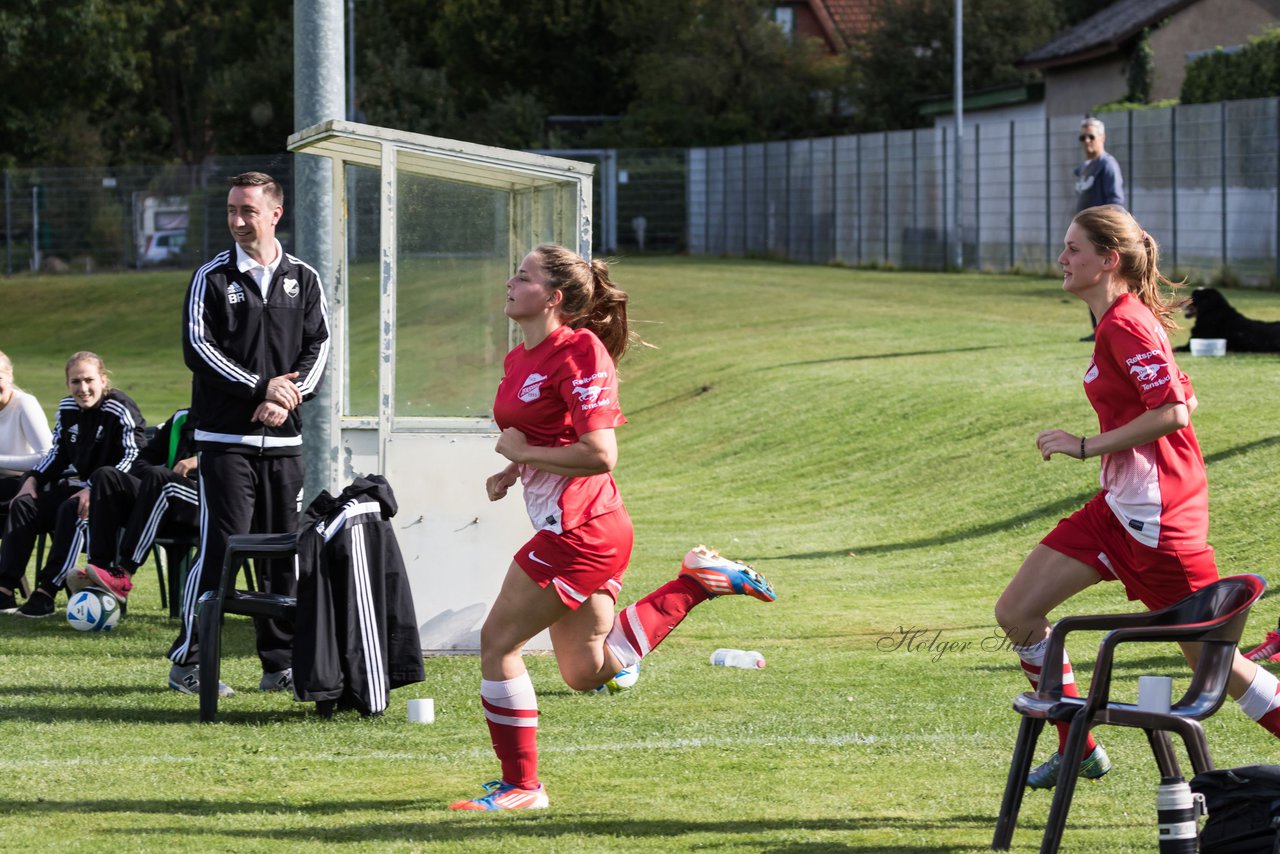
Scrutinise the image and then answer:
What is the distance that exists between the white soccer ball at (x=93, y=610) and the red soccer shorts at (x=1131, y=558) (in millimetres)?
5827

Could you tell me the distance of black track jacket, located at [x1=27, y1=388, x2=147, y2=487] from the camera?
1058cm

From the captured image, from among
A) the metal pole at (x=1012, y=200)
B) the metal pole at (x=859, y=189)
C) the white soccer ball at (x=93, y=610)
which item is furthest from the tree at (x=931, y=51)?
the white soccer ball at (x=93, y=610)

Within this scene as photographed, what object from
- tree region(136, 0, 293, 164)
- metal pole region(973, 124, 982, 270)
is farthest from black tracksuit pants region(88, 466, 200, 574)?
tree region(136, 0, 293, 164)

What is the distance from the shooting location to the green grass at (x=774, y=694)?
225 inches

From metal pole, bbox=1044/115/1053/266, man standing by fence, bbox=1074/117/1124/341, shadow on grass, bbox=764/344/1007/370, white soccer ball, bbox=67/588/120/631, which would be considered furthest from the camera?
metal pole, bbox=1044/115/1053/266

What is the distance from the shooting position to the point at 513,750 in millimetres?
5809

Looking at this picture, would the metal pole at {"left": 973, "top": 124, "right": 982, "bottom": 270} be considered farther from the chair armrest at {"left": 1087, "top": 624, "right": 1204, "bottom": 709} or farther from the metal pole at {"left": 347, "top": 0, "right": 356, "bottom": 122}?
the chair armrest at {"left": 1087, "top": 624, "right": 1204, "bottom": 709}

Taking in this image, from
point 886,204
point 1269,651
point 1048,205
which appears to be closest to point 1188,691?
point 1269,651

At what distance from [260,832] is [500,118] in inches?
1988

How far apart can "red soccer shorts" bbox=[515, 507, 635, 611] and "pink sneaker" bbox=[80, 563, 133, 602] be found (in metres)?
4.76

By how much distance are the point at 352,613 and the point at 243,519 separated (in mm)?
880

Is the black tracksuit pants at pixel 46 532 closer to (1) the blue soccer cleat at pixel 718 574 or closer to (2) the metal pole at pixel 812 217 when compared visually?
(1) the blue soccer cleat at pixel 718 574

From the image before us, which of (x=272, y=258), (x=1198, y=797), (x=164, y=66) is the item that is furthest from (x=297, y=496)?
(x=164, y=66)

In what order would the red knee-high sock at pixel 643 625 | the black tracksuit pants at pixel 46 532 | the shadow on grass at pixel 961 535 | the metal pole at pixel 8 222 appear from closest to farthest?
1. the red knee-high sock at pixel 643 625
2. the black tracksuit pants at pixel 46 532
3. the shadow on grass at pixel 961 535
4. the metal pole at pixel 8 222
